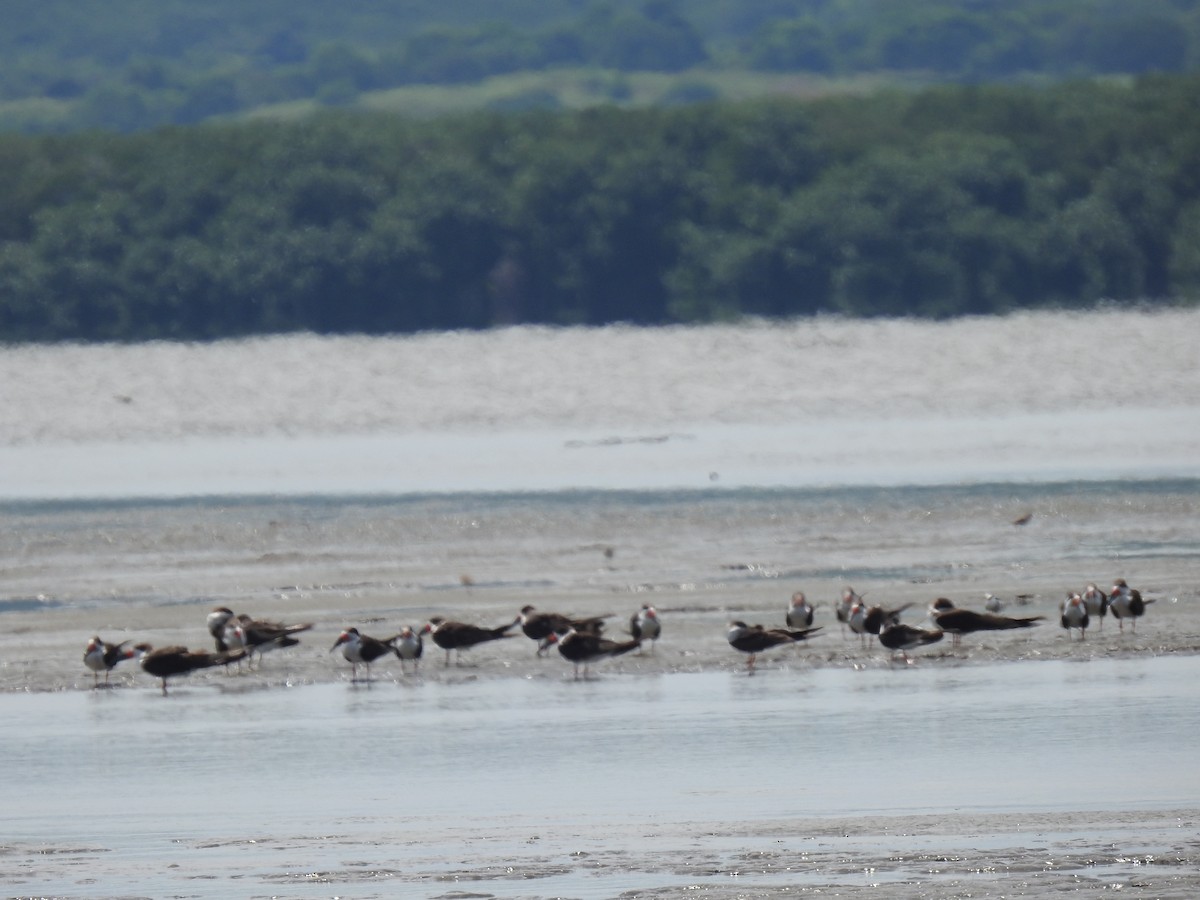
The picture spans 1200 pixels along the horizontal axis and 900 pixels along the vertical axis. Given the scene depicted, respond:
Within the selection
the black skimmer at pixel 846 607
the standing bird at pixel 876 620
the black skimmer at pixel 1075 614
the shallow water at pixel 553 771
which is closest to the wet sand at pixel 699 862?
the shallow water at pixel 553 771

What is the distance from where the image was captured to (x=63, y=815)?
10.0m

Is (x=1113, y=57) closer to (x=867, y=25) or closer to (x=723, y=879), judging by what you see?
(x=867, y=25)

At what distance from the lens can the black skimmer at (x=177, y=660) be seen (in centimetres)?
1319

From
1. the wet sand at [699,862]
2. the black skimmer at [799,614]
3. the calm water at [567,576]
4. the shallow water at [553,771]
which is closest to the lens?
the wet sand at [699,862]

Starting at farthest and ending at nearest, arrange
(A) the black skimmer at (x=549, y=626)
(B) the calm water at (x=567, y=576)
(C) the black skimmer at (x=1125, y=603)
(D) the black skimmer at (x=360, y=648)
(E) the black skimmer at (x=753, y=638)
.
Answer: (A) the black skimmer at (x=549, y=626) → (C) the black skimmer at (x=1125, y=603) → (D) the black skimmer at (x=360, y=648) → (E) the black skimmer at (x=753, y=638) → (B) the calm water at (x=567, y=576)

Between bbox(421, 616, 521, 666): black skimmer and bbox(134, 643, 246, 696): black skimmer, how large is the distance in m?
1.15

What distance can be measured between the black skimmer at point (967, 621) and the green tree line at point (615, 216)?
3205 centimetres

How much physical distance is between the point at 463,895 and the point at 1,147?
5656 centimetres

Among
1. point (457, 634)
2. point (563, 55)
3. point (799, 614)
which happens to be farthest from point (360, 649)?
point (563, 55)

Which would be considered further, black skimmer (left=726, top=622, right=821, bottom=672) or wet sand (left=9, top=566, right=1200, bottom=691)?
wet sand (left=9, top=566, right=1200, bottom=691)

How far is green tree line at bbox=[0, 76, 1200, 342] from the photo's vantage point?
50.3 m

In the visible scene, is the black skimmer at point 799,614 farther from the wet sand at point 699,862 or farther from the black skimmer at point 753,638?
the wet sand at point 699,862

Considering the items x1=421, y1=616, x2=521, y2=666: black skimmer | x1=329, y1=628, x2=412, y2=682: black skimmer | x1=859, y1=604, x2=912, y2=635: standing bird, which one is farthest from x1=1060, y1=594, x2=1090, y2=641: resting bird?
x1=329, y1=628, x2=412, y2=682: black skimmer

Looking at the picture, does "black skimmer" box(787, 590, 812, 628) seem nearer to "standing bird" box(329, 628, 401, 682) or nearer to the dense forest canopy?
"standing bird" box(329, 628, 401, 682)
